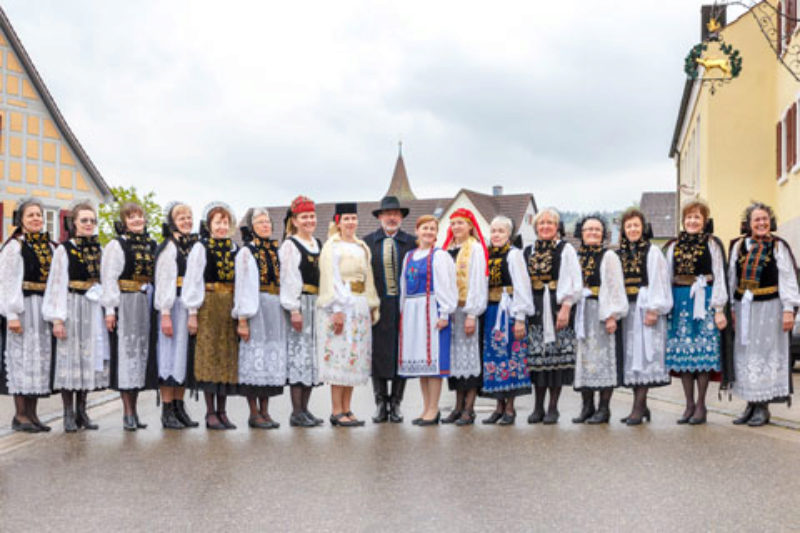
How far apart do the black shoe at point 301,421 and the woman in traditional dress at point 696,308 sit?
3330 mm

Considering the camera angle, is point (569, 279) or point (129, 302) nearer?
point (129, 302)

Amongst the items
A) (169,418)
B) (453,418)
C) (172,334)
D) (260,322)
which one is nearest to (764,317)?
(453,418)

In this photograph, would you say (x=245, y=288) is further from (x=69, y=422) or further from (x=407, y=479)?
(x=407, y=479)

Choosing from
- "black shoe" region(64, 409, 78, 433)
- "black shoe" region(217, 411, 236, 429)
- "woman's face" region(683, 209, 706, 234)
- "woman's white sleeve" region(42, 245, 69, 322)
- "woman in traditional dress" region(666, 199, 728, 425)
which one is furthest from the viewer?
"woman's face" region(683, 209, 706, 234)

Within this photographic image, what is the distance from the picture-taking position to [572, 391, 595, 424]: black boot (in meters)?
9.23

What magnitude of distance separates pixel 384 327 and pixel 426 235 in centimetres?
94

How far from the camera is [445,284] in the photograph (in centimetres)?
903

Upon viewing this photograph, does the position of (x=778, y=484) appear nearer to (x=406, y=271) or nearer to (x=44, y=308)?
(x=406, y=271)

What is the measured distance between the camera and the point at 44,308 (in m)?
8.59

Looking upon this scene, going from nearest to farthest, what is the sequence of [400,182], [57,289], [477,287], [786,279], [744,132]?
[57,289]
[786,279]
[477,287]
[744,132]
[400,182]

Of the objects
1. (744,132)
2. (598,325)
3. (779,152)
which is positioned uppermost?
(744,132)

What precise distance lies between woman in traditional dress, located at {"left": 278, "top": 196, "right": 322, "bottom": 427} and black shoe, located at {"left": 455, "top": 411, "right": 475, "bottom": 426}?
128 cm

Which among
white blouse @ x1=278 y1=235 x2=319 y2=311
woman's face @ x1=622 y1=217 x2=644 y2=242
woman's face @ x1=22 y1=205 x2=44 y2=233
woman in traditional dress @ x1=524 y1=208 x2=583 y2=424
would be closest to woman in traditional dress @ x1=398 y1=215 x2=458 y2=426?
woman in traditional dress @ x1=524 y1=208 x2=583 y2=424

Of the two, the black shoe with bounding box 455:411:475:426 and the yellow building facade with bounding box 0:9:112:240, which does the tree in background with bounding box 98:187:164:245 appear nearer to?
the yellow building facade with bounding box 0:9:112:240
